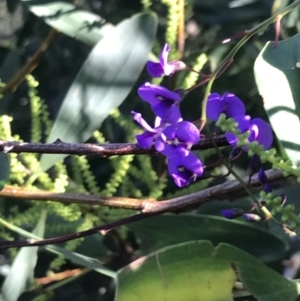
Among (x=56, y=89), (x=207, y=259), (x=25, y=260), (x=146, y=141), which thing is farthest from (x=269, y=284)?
(x=56, y=89)

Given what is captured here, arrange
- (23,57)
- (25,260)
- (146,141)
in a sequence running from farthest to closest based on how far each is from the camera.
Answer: (23,57) → (25,260) → (146,141)

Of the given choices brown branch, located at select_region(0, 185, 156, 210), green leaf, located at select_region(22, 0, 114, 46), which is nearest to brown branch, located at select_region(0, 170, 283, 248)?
brown branch, located at select_region(0, 185, 156, 210)

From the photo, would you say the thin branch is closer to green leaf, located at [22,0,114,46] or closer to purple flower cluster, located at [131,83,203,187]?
purple flower cluster, located at [131,83,203,187]

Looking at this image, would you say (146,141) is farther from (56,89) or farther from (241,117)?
(56,89)

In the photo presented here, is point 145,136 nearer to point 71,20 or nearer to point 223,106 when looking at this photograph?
point 223,106

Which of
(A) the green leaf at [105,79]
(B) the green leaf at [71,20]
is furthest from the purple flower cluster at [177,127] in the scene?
(B) the green leaf at [71,20]

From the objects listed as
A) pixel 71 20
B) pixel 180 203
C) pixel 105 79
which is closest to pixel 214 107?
pixel 180 203
